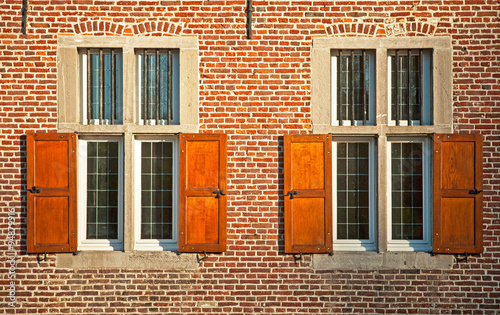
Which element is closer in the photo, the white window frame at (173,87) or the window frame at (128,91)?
the window frame at (128,91)

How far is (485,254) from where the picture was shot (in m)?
7.01

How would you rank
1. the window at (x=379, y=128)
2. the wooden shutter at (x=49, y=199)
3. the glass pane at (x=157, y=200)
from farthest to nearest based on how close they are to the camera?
the glass pane at (x=157, y=200)
the window at (x=379, y=128)
the wooden shutter at (x=49, y=199)

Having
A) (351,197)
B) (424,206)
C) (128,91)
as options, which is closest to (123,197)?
(128,91)

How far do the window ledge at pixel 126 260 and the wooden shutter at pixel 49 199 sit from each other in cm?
15

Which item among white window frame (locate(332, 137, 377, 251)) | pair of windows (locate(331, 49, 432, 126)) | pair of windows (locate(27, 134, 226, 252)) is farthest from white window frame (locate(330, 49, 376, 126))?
pair of windows (locate(27, 134, 226, 252))

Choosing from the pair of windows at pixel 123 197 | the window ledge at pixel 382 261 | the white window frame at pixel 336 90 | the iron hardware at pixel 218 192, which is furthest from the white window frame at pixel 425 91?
the iron hardware at pixel 218 192

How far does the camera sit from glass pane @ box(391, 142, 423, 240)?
7.13 meters

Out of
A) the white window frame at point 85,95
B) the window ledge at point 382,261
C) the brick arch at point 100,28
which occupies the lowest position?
the window ledge at point 382,261

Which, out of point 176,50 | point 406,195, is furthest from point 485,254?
point 176,50

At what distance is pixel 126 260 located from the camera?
275 inches

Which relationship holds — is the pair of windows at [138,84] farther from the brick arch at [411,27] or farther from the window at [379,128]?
the brick arch at [411,27]

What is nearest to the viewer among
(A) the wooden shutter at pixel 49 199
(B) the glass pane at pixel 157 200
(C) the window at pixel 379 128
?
(A) the wooden shutter at pixel 49 199

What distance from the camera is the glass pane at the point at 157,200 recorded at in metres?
7.14

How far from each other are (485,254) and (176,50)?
182 inches
